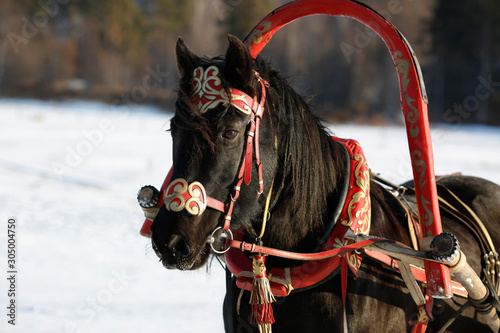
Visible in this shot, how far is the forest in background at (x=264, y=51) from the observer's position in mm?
28297

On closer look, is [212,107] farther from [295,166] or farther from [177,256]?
[177,256]

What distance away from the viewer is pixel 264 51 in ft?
99.3

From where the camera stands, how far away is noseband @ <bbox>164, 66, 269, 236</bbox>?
1.87 m

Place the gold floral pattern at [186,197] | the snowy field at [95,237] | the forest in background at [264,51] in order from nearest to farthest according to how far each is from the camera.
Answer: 1. the gold floral pattern at [186,197]
2. the snowy field at [95,237]
3. the forest in background at [264,51]

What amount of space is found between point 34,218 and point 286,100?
640cm

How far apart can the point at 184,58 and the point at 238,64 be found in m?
0.29

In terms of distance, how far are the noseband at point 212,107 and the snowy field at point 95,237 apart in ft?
1.51

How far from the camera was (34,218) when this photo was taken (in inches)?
301

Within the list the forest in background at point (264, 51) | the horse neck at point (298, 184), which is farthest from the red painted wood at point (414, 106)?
the forest in background at point (264, 51)

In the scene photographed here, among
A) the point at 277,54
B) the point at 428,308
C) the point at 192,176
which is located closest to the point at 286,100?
the point at 192,176

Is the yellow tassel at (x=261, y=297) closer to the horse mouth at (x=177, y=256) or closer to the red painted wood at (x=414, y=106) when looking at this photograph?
the horse mouth at (x=177, y=256)

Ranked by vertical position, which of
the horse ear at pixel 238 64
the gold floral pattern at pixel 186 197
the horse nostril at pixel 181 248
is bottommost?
the horse nostril at pixel 181 248

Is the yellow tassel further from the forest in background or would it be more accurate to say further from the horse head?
the forest in background

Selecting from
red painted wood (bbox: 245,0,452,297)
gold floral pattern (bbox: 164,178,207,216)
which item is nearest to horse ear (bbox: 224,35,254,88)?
gold floral pattern (bbox: 164,178,207,216)
